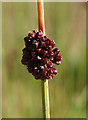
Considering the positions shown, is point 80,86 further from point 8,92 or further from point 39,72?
point 39,72

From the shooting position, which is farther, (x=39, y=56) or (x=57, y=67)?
(x=57, y=67)

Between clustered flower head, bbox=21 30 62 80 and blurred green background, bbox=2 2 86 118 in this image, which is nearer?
clustered flower head, bbox=21 30 62 80

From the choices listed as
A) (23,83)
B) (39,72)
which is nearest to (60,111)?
(23,83)

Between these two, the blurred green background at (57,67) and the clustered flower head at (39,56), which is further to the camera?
the blurred green background at (57,67)
